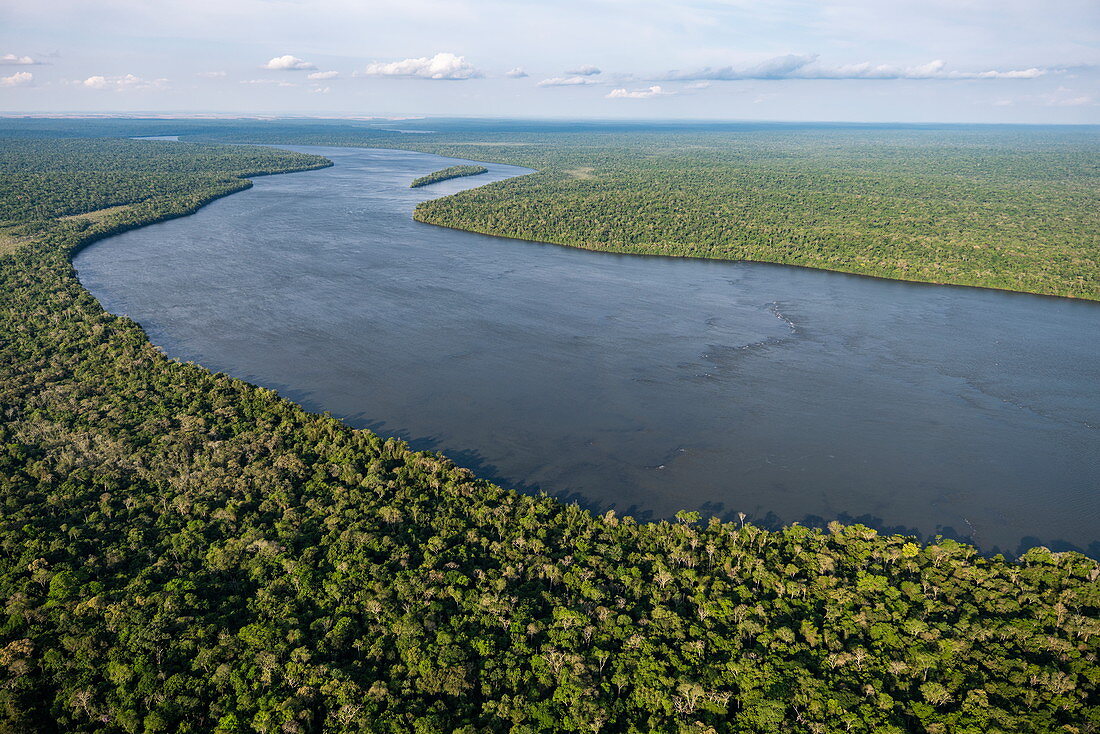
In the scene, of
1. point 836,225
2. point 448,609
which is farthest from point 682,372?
point 836,225

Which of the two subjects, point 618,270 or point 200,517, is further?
point 618,270

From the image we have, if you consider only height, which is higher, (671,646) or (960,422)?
(960,422)

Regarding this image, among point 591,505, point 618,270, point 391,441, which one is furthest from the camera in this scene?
point 618,270

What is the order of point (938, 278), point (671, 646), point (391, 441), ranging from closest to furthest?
point (671, 646) < point (391, 441) < point (938, 278)

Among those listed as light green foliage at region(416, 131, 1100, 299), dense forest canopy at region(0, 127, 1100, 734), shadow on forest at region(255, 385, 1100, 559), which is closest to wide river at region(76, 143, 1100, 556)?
shadow on forest at region(255, 385, 1100, 559)

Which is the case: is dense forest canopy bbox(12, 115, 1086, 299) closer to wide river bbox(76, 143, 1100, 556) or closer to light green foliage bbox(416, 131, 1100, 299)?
light green foliage bbox(416, 131, 1100, 299)

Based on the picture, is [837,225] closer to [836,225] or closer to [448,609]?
[836,225]

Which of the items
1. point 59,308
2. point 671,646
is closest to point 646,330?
point 671,646

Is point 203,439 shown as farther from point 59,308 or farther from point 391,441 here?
point 59,308
